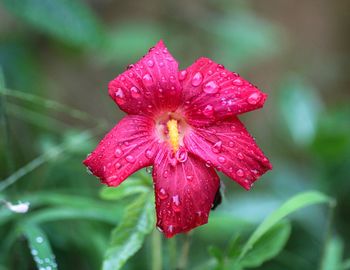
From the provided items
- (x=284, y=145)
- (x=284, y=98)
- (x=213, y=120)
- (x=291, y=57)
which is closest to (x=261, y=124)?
(x=284, y=145)

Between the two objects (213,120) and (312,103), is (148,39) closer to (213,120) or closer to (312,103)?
(312,103)

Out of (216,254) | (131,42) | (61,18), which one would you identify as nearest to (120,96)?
(216,254)

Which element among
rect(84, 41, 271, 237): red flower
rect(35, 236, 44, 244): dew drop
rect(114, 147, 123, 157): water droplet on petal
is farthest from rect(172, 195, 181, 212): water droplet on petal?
rect(35, 236, 44, 244): dew drop

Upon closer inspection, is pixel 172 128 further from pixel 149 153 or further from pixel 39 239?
pixel 39 239

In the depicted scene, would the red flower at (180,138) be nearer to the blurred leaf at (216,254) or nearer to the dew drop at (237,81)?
the dew drop at (237,81)

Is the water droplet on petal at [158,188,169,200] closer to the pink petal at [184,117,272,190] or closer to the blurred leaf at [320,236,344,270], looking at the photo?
the pink petal at [184,117,272,190]
